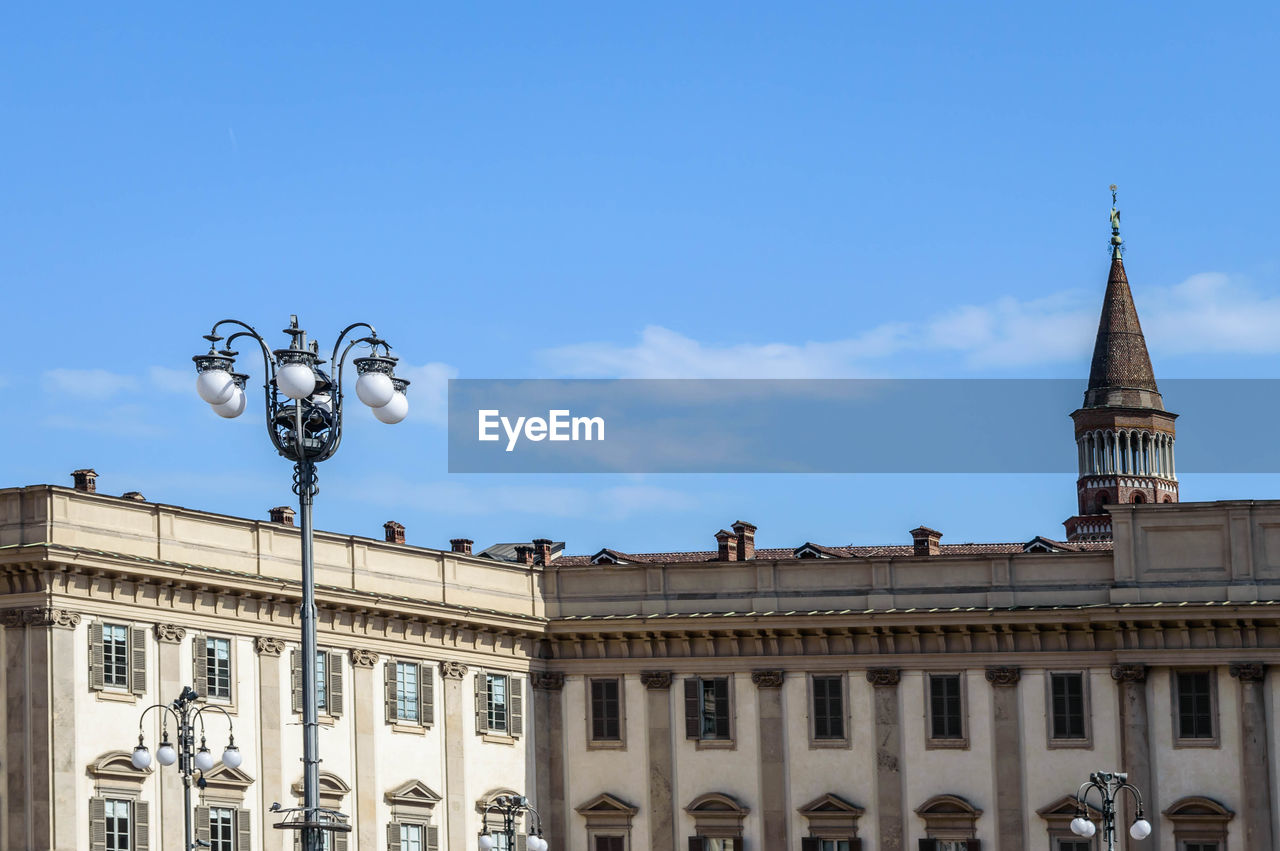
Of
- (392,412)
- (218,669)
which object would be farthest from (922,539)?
(392,412)

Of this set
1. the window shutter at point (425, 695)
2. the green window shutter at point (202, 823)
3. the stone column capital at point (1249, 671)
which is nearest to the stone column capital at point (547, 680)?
the window shutter at point (425, 695)

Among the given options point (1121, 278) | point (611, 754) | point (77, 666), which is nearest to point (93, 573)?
point (77, 666)

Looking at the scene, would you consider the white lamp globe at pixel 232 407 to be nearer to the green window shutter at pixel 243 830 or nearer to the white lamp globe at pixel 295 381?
the white lamp globe at pixel 295 381

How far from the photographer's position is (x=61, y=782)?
56188 millimetres

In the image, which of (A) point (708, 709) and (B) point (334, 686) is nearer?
(B) point (334, 686)

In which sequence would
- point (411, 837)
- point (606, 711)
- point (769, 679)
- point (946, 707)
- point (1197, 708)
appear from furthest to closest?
1. point (606, 711)
2. point (769, 679)
3. point (946, 707)
4. point (1197, 708)
5. point (411, 837)

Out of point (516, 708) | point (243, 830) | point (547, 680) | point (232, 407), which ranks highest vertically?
point (547, 680)

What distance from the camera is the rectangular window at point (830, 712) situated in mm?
68938

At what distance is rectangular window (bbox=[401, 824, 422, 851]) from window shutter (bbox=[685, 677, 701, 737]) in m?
8.05

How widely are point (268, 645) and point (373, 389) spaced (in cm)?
3421

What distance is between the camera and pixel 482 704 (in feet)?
226

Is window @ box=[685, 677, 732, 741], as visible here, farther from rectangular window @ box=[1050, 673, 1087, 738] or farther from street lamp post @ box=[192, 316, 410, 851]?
street lamp post @ box=[192, 316, 410, 851]

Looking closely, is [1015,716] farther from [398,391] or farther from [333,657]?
[398,391]

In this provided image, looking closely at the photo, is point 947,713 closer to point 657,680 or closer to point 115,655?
point 657,680
